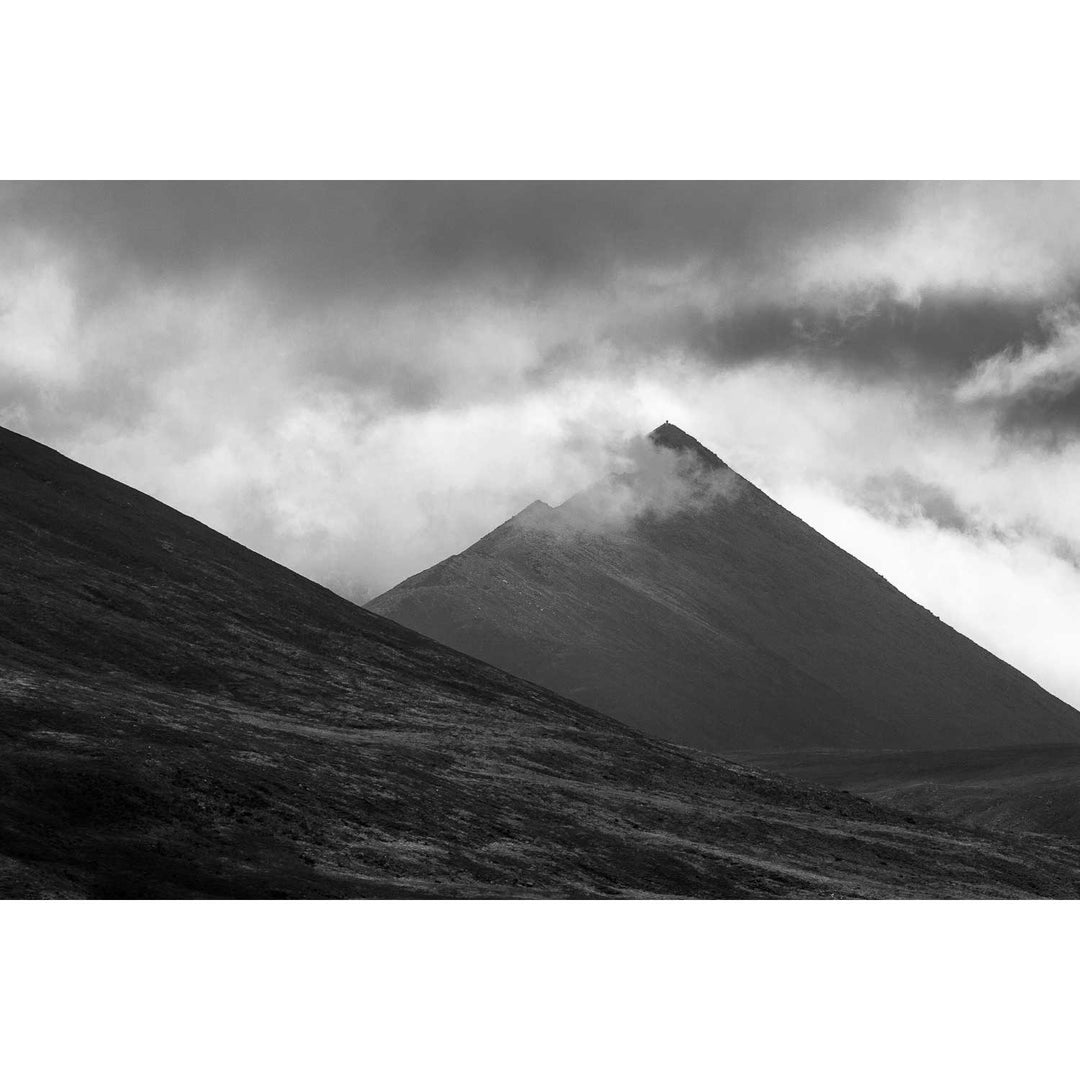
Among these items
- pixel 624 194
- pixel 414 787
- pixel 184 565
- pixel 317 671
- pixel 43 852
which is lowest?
pixel 43 852

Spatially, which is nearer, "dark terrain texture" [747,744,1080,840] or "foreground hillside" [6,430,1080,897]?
"foreground hillside" [6,430,1080,897]

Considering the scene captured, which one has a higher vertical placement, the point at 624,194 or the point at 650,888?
the point at 624,194

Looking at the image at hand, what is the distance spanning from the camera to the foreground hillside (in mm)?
66938

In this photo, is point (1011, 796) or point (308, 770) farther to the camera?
point (1011, 796)

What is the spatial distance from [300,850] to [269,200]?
3691 centimetres

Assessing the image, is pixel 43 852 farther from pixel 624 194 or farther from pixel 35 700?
pixel 624 194

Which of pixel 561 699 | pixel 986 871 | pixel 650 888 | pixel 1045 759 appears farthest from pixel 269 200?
pixel 1045 759

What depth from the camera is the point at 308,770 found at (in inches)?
3361

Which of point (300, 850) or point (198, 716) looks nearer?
point (300, 850)

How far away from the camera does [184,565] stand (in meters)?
151

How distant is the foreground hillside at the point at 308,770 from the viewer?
A: 66938 mm

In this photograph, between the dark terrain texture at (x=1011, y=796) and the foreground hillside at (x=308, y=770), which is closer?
the foreground hillside at (x=308, y=770)

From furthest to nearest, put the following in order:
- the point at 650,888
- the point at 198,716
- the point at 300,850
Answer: the point at 198,716 < the point at 650,888 < the point at 300,850

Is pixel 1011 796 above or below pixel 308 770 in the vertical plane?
above
